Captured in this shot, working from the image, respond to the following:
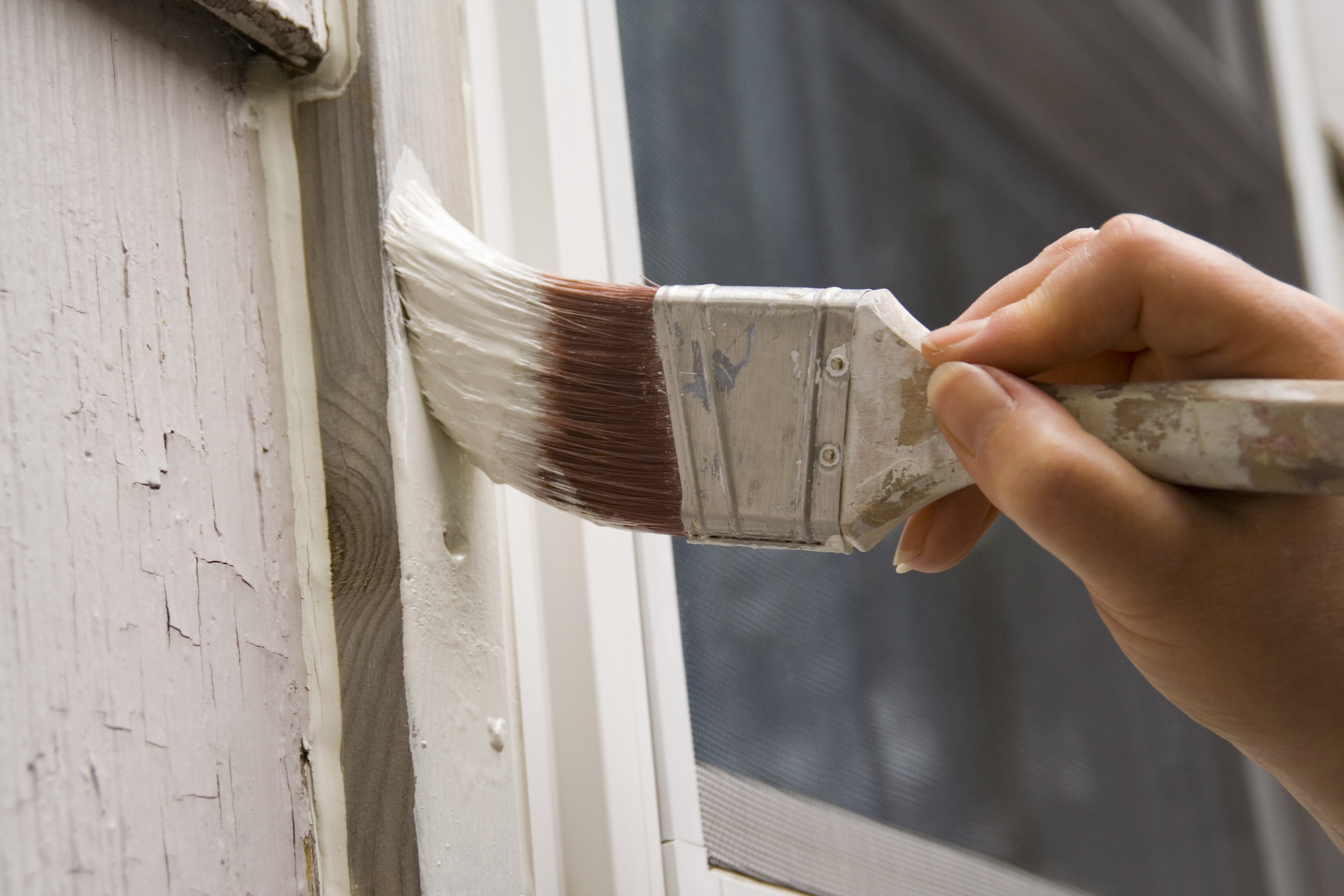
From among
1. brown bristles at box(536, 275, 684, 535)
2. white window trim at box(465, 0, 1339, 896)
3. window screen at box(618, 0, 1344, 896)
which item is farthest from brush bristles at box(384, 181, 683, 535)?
window screen at box(618, 0, 1344, 896)

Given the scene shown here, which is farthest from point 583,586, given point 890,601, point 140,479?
point 890,601

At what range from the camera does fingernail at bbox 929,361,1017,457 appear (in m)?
0.40

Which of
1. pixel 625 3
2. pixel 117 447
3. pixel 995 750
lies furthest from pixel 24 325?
pixel 995 750

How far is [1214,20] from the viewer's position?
160cm

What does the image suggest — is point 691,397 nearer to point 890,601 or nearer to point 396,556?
point 396,556

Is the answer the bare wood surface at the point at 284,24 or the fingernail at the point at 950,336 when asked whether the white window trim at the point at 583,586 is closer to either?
the bare wood surface at the point at 284,24

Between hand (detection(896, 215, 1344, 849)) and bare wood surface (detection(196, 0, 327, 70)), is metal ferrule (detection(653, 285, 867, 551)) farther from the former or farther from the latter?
bare wood surface (detection(196, 0, 327, 70))

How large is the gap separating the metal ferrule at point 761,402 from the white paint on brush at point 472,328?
0.07 m

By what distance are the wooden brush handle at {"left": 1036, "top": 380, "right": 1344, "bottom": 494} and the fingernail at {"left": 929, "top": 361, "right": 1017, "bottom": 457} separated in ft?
0.12

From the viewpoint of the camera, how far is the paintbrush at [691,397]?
46cm

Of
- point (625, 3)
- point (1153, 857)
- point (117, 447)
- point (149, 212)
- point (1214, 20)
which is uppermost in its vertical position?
point (1214, 20)

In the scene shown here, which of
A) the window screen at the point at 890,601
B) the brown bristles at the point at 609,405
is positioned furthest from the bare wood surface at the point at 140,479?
the window screen at the point at 890,601

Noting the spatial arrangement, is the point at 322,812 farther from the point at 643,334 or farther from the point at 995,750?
the point at 995,750

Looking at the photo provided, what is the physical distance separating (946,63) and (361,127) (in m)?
0.90
